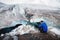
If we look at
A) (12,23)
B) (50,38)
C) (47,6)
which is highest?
(47,6)

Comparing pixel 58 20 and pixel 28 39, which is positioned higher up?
pixel 58 20

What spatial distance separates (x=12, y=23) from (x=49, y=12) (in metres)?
0.48

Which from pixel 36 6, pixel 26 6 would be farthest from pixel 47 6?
pixel 26 6

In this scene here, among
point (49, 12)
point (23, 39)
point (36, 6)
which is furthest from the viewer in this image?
point (36, 6)

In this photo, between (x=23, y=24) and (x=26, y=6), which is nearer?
(x=23, y=24)

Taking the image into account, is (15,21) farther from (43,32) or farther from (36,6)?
(36,6)

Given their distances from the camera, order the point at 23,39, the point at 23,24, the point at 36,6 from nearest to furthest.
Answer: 1. the point at 23,39
2. the point at 23,24
3. the point at 36,6

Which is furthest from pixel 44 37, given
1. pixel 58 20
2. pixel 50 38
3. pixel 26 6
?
pixel 26 6

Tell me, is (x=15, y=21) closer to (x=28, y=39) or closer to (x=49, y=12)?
(x=28, y=39)

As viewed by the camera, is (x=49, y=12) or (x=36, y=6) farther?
(x=36, y=6)

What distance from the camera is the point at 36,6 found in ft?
4.69

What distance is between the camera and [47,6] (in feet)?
4.77

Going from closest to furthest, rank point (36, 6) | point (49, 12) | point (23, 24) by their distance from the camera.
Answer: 1. point (23, 24)
2. point (49, 12)
3. point (36, 6)

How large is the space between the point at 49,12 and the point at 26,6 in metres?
0.29
